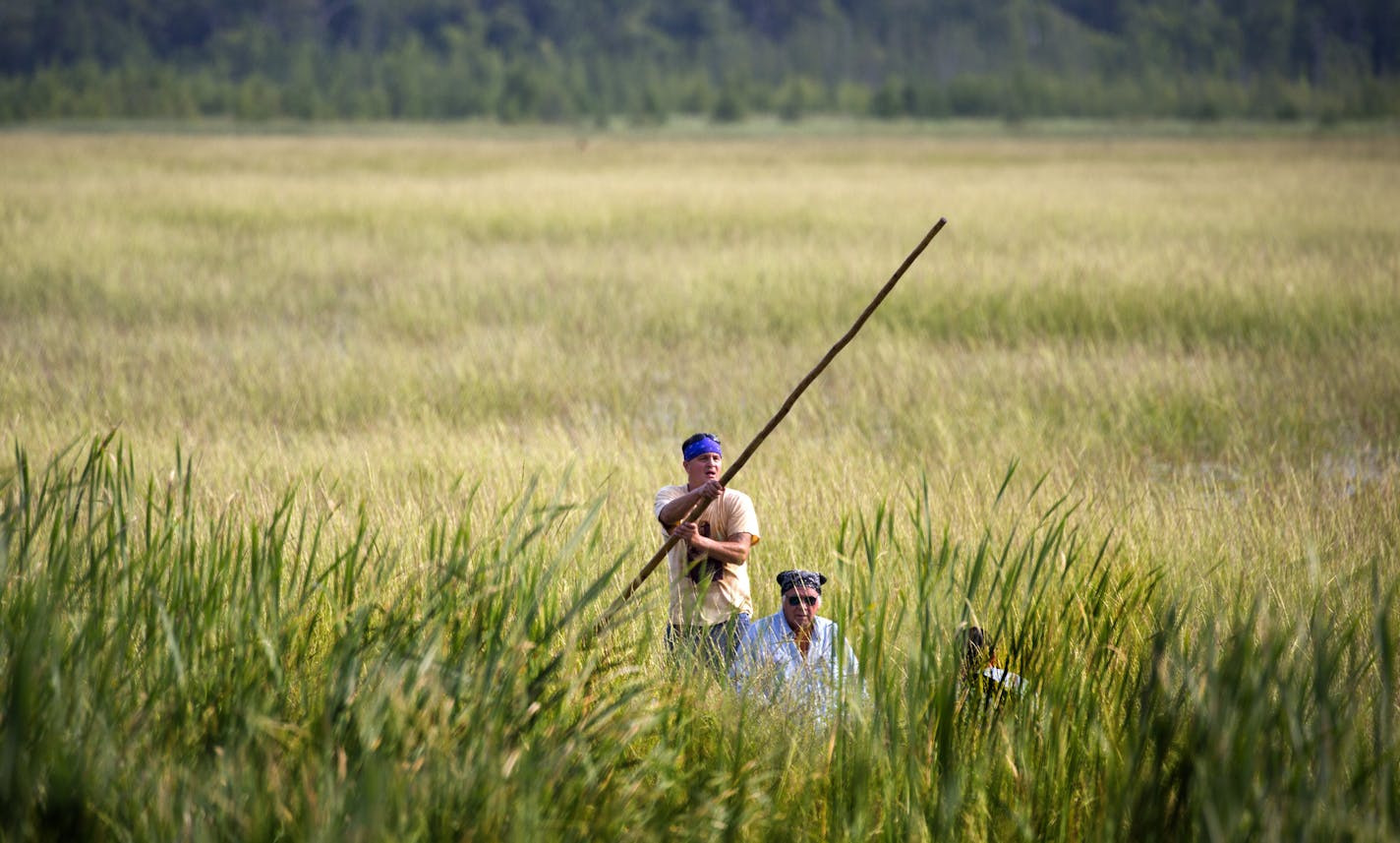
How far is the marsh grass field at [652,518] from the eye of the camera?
7.17 feet

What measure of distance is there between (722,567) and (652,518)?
1.74 m

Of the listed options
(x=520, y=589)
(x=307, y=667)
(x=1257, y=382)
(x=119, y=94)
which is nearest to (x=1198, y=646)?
(x=520, y=589)

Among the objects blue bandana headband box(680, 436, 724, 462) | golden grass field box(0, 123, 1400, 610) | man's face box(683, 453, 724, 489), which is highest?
blue bandana headband box(680, 436, 724, 462)

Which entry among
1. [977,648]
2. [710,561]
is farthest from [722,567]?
[977,648]

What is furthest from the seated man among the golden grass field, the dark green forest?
the dark green forest

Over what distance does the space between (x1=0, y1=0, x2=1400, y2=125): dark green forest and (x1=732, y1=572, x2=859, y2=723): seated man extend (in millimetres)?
97655

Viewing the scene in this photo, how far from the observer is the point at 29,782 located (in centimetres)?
195

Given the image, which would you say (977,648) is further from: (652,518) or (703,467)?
(652,518)

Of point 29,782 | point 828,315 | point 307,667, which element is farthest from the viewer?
point 828,315

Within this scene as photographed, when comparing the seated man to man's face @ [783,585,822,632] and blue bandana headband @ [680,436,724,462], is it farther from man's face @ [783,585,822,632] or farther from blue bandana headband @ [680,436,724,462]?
blue bandana headband @ [680,436,724,462]

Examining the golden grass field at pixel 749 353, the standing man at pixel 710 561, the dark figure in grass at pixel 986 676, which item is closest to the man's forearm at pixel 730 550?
the standing man at pixel 710 561

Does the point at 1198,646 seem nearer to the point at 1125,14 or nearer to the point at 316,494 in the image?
the point at 316,494

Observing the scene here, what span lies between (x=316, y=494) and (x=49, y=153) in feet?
111

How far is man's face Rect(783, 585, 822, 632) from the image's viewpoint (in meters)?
2.96
